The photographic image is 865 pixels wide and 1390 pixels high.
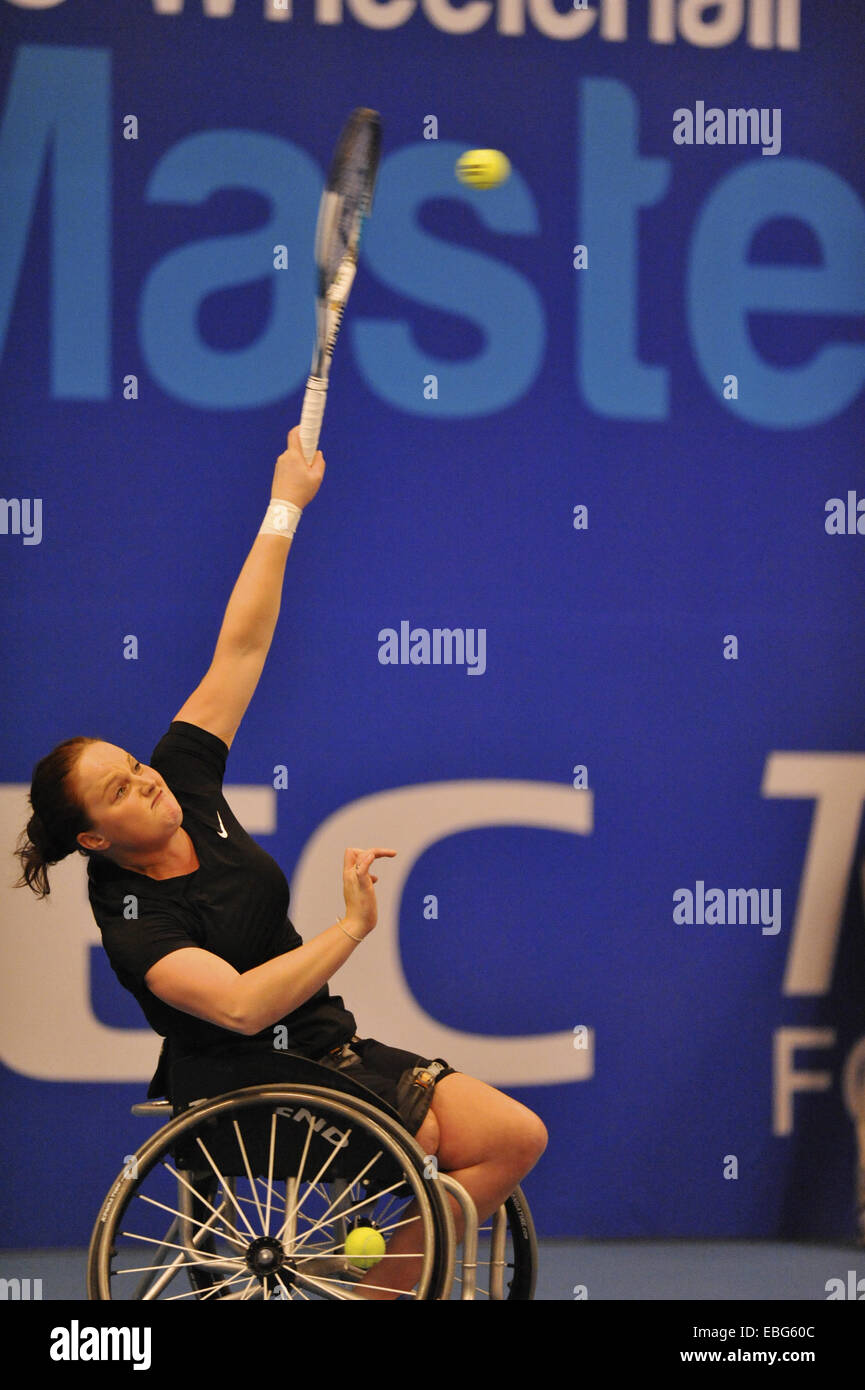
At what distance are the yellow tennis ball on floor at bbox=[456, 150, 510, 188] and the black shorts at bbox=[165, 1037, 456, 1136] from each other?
2185 millimetres

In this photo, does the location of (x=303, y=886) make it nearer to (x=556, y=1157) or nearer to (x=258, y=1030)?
(x=556, y=1157)

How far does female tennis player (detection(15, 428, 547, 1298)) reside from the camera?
7.60 ft

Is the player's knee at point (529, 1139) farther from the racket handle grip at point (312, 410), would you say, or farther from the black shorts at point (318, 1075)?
the racket handle grip at point (312, 410)

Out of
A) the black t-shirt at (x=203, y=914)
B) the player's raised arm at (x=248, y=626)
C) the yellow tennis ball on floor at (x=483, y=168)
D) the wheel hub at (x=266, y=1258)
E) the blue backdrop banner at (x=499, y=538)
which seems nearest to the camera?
the wheel hub at (x=266, y=1258)

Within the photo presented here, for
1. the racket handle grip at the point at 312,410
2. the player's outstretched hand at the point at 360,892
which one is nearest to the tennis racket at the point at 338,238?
the racket handle grip at the point at 312,410

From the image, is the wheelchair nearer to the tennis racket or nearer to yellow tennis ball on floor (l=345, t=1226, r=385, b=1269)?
yellow tennis ball on floor (l=345, t=1226, r=385, b=1269)

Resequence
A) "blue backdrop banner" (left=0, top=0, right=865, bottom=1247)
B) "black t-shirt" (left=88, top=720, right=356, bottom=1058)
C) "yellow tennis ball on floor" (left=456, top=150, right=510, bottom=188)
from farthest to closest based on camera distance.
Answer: "blue backdrop banner" (left=0, top=0, right=865, bottom=1247), "yellow tennis ball on floor" (left=456, top=150, right=510, bottom=188), "black t-shirt" (left=88, top=720, right=356, bottom=1058)

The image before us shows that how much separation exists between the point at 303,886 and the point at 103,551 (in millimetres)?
1049

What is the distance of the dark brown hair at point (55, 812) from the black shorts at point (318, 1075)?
0.42 m

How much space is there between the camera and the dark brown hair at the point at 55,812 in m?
2.45

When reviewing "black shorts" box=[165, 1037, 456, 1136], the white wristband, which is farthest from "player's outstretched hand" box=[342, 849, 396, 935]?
the white wristband

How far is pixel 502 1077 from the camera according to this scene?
12.2ft

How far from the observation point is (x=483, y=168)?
350 centimetres

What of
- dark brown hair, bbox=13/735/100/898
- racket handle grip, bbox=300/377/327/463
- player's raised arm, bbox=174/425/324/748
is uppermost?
racket handle grip, bbox=300/377/327/463
